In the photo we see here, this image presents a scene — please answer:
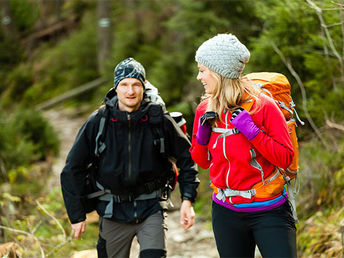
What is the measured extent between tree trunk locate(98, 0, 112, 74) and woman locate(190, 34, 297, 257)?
14645 millimetres

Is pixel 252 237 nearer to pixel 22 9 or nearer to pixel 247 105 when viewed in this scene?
pixel 247 105

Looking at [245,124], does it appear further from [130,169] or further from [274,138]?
[130,169]

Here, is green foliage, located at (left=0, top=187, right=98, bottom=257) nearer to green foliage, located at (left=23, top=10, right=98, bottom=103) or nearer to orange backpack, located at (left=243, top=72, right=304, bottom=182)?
orange backpack, located at (left=243, top=72, right=304, bottom=182)

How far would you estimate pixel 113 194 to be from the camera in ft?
11.5

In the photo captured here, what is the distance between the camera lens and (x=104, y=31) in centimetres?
1733

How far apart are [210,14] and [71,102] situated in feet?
34.0

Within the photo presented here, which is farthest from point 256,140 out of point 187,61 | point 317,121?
point 187,61

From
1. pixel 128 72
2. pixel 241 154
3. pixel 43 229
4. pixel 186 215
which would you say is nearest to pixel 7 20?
pixel 43 229

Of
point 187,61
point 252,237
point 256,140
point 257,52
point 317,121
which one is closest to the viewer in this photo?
point 256,140

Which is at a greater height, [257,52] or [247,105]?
[247,105]

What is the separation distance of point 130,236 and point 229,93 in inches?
58.9

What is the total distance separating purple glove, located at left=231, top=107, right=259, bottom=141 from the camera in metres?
2.73

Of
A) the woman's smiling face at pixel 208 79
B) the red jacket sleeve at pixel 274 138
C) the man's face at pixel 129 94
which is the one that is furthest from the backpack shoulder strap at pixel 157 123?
the red jacket sleeve at pixel 274 138

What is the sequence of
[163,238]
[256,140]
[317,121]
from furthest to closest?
1. [317,121]
2. [163,238]
3. [256,140]
